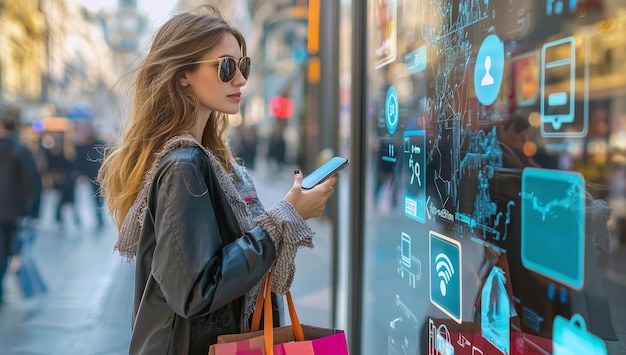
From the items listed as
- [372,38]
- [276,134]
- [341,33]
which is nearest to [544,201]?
[372,38]

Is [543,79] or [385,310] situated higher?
[543,79]

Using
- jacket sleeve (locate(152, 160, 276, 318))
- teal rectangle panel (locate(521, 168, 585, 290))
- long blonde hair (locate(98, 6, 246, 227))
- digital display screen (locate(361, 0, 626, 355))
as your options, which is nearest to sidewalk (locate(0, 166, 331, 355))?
digital display screen (locate(361, 0, 626, 355))

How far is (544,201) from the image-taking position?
48.8 inches

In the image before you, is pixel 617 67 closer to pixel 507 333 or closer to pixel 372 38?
pixel 507 333

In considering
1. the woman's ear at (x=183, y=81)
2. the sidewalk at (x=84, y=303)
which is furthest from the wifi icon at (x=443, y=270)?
the sidewalk at (x=84, y=303)

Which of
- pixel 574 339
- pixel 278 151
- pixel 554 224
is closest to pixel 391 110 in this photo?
pixel 554 224

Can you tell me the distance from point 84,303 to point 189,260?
4.87 metres

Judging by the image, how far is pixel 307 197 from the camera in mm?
1775

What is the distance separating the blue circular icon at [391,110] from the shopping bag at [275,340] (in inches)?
39.9

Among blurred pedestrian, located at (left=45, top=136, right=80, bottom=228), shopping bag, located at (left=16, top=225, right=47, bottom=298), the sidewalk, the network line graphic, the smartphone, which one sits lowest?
the sidewalk

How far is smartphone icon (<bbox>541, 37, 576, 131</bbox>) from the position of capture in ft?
3.73

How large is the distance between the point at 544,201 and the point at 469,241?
447mm

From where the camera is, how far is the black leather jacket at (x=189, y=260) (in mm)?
1496

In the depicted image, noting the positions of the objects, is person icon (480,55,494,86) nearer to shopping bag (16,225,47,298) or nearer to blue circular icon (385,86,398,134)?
blue circular icon (385,86,398,134)
